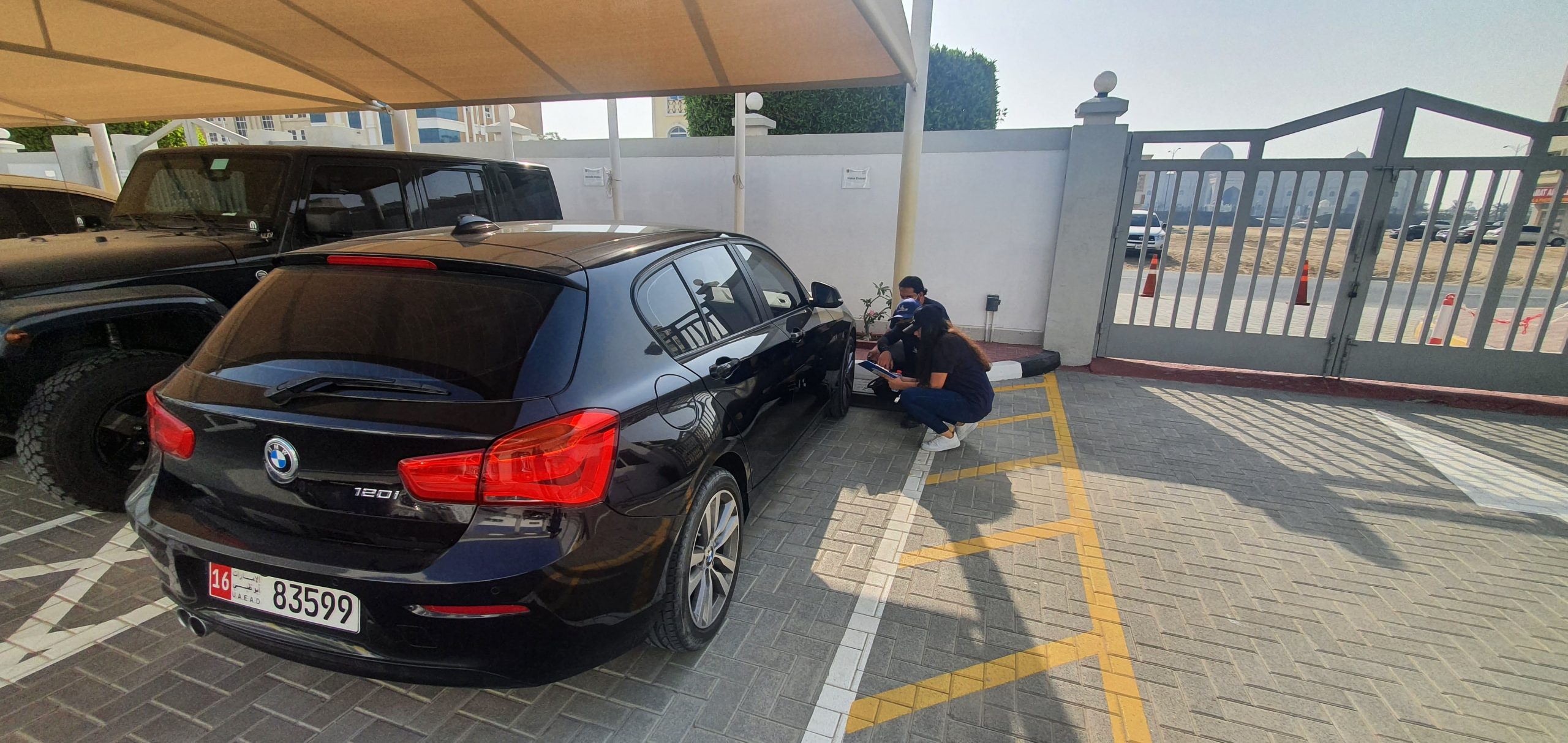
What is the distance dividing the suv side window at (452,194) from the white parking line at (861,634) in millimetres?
3936

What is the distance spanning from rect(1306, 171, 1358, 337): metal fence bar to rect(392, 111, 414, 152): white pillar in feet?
34.1

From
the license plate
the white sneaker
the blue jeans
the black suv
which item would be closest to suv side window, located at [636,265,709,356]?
the license plate

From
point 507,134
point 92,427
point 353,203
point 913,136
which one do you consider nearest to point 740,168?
point 913,136

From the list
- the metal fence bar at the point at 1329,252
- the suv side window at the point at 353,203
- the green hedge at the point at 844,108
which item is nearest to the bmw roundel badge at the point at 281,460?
the suv side window at the point at 353,203

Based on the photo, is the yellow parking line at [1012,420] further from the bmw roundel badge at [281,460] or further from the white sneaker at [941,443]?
the bmw roundel badge at [281,460]

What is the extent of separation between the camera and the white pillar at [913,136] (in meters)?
5.96

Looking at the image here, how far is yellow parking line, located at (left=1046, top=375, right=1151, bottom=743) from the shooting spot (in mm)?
2307

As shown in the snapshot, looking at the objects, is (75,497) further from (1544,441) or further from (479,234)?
(1544,441)

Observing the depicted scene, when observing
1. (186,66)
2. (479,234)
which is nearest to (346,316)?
(479,234)

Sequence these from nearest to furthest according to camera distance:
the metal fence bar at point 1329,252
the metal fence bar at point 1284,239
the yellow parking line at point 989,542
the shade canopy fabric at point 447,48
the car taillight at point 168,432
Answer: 1. the car taillight at point 168,432
2. the yellow parking line at point 989,542
3. the shade canopy fabric at point 447,48
4. the metal fence bar at point 1329,252
5. the metal fence bar at point 1284,239

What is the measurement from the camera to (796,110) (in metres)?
15.7

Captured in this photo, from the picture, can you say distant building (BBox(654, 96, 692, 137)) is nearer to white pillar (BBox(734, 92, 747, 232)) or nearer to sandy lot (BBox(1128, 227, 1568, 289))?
white pillar (BBox(734, 92, 747, 232))

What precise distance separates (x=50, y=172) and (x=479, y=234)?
19.8m

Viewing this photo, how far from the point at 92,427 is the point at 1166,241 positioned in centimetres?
871
